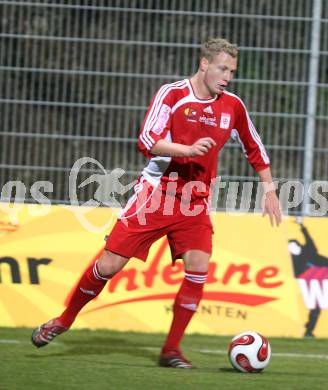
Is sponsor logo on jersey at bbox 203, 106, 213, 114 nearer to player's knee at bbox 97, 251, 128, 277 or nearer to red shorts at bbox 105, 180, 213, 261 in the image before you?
red shorts at bbox 105, 180, 213, 261

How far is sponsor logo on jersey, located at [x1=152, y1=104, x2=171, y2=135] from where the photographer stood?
6609 mm

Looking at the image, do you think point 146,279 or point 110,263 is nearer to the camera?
point 110,263

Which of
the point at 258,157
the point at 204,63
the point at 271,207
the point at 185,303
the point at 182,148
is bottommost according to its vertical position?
the point at 185,303

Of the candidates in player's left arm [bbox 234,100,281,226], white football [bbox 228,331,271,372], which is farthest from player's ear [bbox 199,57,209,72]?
white football [bbox 228,331,271,372]

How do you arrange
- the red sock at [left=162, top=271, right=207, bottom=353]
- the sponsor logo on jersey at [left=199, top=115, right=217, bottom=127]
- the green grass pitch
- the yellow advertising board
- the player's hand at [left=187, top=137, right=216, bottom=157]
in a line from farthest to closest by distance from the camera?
the yellow advertising board, the red sock at [left=162, top=271, right=207, bottom=353], the sponsor logo on jersey at [left=199, top=115, right=217, bottom=127], the player's hand at [left=187, top=137, right=216, bottom=157], the green grass pitch

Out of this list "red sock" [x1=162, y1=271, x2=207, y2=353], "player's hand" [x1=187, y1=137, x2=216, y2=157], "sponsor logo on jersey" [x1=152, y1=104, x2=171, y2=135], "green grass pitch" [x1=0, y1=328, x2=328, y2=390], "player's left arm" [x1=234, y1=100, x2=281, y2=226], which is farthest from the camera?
"player's left arm" [x1=234, y1=100, x2=281, y2=226]

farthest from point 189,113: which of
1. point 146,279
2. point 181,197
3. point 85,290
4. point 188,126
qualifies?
point 146,279

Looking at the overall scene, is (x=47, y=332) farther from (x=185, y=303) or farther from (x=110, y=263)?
(x=185, y=303)

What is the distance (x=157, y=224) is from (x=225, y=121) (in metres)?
0.82

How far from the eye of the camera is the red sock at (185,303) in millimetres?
6973

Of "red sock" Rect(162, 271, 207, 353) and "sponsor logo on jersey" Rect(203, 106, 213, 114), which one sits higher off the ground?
"sponsor logo on jersey" Rect(203, 106, 213, 114)

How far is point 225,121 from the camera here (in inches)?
275

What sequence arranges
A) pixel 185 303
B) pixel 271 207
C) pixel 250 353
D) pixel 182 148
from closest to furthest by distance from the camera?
pixel 182 148 → pixel 250 353 → pixel 185 303 → pixel 271 207

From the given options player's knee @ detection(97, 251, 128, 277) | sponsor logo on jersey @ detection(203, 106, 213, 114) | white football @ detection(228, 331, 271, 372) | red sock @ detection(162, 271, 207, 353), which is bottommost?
white football @ detection(228, 331, 271, 372)
